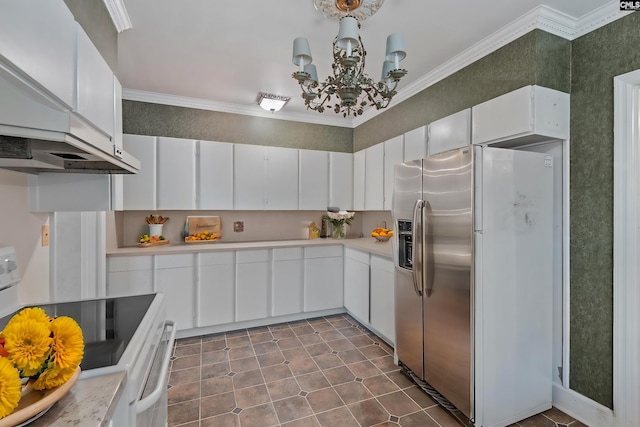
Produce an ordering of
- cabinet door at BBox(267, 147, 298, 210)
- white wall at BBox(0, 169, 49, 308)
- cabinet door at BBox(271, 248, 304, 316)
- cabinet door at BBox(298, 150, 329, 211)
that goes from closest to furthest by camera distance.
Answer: white wall at BBox(0, 169, 49, 308), cabinet door at BBox(271, 248, 304, 316), cabinet door at BBox(267, 147, 298, 210), cabinet door at BBox(298, 150, 329, 211)

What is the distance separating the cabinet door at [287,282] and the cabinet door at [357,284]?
571mm

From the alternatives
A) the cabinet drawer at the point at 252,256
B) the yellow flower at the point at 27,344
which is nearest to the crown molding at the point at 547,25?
the cabinet drawer at the point at 252,256

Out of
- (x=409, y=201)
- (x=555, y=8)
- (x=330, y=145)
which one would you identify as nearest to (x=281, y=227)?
(x=330, y=145)

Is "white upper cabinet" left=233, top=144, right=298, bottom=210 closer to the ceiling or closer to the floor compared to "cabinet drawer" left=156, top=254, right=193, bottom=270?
closer to the ceiling

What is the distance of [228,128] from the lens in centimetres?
376

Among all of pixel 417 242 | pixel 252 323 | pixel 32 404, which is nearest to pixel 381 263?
pixel 417 242

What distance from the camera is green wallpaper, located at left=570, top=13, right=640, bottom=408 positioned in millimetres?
1830

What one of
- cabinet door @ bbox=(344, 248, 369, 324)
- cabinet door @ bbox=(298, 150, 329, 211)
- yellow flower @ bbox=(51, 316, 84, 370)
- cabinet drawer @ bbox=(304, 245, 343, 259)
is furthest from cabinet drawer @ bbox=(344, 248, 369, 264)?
yellow flower @ bbox=(51, 316, 84, 370)

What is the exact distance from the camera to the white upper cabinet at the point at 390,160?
3.24m

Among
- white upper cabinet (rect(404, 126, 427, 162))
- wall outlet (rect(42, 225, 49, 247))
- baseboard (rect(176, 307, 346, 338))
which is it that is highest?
white upper cabinet (rect(404, 126, 427, 162))

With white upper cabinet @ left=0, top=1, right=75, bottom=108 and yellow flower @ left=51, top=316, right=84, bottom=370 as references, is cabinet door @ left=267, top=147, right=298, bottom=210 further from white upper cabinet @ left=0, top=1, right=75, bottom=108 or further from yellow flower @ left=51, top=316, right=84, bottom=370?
yellow flower @ left=51, top=316, right=84, bottom=370

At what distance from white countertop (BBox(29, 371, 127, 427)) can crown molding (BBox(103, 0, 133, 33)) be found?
2.16 metres

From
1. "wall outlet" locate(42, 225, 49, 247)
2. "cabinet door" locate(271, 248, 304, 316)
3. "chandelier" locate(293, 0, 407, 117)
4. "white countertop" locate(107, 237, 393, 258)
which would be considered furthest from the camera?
"cabinet door" locate(271, 248, 304, 316)

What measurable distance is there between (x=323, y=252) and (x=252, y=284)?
0.93 meters
